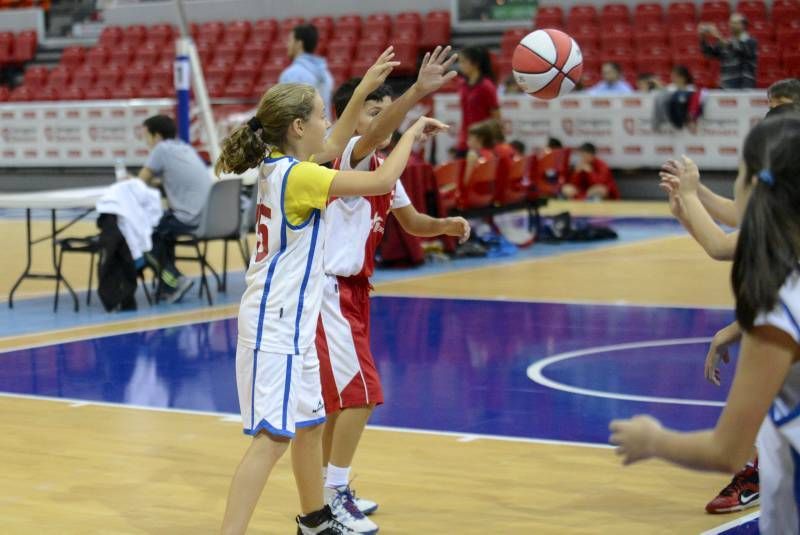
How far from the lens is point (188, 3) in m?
28.8

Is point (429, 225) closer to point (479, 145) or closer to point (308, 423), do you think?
point (308, 423)

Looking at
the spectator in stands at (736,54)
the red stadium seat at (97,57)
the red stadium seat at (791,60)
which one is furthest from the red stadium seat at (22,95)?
the red stadium seat at (791,60)

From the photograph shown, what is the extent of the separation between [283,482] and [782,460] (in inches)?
135

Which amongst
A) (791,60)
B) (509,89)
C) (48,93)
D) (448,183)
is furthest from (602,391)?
(48,93)

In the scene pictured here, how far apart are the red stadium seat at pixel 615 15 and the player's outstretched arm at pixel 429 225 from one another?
17.4 meters

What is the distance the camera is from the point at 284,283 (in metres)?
4.66

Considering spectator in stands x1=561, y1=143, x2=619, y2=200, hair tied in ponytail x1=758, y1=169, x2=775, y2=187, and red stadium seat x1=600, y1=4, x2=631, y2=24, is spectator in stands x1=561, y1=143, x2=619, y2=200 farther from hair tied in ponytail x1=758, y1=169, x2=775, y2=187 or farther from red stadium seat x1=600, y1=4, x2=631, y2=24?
hair tied in ponytail x1=758, y1=169, x2=775, y2=187

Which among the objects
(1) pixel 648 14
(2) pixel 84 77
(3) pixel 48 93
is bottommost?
(3) pixel 48 93

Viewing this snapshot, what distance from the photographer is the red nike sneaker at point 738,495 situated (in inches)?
213

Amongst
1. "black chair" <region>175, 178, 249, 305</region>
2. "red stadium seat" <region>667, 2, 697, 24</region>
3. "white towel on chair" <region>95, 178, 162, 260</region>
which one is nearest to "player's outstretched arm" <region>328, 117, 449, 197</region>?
"white towel on chair" <region>95, 178, 162, 260</region>

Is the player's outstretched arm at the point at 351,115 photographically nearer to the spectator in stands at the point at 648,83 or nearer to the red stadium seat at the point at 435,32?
the spectator in stands at the point at 648,83

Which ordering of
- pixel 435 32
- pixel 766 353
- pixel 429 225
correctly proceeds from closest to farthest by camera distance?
pixel 766 353, pixel 429 225, pixel 435 32

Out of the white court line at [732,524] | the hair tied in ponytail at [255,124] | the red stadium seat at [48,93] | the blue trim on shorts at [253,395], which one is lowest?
the red stadium seat at [48,93]

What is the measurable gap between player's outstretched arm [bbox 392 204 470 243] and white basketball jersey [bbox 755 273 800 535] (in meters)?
2.59
